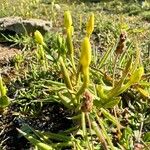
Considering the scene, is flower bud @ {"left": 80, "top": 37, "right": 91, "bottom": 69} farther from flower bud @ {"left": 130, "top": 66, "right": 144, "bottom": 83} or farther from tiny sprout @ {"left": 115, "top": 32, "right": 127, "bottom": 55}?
tiny sprout @ {"left": 115, "top": 32, "right": 127, "bottom": 55}

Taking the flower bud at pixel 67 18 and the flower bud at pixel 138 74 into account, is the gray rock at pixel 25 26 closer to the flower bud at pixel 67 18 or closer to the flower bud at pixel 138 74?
the flower bud at pixel 67 18

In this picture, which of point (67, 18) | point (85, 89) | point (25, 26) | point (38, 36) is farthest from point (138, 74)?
point (25, 26)

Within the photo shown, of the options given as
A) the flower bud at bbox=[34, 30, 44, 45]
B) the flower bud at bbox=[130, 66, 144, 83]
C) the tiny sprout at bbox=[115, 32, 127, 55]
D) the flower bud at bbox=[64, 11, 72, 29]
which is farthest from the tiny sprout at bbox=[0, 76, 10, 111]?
the flower bud at bbox=[130, 66, 144, 83]

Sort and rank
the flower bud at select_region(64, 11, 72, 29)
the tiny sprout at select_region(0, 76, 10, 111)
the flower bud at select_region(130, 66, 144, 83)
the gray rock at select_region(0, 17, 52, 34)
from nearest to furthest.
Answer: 1. the flower bud at select_region(130, 66, 144, 83)
2. the flower bud at select_region(64, 11, 72, 29)
3. the tiny sprout at select_region(0, 76, 10, 111)
4. the gray rock at select_region(0, 17, 52, 34)

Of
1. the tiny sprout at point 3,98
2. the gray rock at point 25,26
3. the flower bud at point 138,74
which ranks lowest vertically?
the tiny sprout at point 3,98

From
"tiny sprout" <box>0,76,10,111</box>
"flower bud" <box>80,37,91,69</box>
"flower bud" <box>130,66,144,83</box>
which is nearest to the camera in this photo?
"flower bud" <box>80,37,91,69</box>

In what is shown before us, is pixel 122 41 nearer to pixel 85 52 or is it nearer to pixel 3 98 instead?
pixel 85 52

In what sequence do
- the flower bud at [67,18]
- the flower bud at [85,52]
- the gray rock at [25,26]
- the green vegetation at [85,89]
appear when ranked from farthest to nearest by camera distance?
the gray rock at [25,26]
the flower bud at [67,18]
the green vegetation at [85,89]
the flower bud at [85,52]

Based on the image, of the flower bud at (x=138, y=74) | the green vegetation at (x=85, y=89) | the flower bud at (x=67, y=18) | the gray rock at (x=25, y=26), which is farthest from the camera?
the gray rock at (x=25, y=26)

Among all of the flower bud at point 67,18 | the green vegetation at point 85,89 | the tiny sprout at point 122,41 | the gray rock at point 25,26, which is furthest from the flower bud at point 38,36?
the gray rock at point 25,26

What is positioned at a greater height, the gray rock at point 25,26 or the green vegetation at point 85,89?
the gray rock at point 25,26
